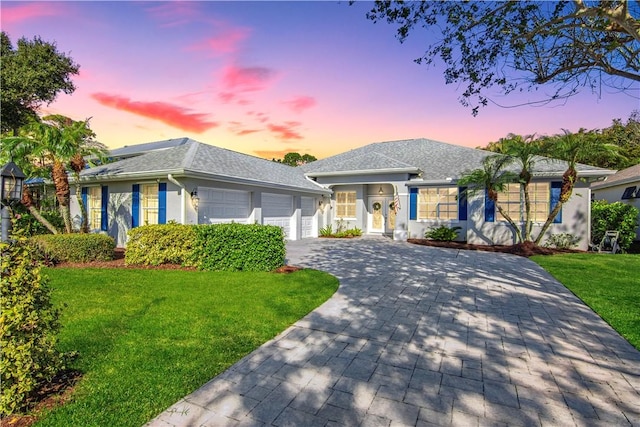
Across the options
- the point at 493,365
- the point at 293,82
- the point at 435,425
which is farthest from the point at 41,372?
the point at 293,82

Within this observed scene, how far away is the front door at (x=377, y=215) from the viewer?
1950 centimetres

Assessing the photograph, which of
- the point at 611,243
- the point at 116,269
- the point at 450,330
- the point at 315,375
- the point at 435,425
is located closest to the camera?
the point at 435,425

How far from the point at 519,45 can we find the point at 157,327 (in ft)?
27.3

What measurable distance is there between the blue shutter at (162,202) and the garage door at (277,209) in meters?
4.29

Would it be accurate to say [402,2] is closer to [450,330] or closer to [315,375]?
[450,330]

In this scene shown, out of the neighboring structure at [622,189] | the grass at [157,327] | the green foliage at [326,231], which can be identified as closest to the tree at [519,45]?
the grass at [157,327]

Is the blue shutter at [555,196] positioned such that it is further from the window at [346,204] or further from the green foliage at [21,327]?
the green foliage at [21,327]

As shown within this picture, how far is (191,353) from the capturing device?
389 cm

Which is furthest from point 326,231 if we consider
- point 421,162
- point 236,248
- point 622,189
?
point 622,189

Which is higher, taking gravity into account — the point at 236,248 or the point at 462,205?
the point at 462,205

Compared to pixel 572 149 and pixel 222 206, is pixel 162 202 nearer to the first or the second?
pixel 222 206

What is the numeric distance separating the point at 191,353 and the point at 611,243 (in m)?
17.4

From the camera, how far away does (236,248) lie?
28.5 feet

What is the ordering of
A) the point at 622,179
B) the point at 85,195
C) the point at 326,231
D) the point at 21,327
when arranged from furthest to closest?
the point at 326,231 → the point at 622,179 → the point at 85,195 → the point at 21,327
